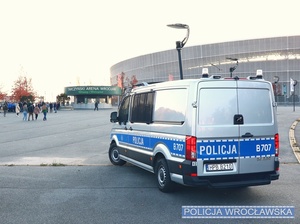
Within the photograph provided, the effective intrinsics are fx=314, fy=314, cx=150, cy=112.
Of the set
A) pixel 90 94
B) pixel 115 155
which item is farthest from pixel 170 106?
pixel 90 94

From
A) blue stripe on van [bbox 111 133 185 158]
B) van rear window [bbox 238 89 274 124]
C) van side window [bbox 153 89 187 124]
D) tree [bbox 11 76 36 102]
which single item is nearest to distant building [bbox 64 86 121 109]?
tree [bbox 11 76 36 102]

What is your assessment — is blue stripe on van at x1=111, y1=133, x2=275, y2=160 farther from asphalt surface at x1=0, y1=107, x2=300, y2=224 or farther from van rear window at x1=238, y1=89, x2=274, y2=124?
asphalt surface at x1=0, y1=107, x2=300, y2=224

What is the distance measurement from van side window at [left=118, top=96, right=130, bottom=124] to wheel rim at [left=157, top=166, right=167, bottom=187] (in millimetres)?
2167

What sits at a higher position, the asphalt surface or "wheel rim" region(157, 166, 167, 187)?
A: "wheel rim" region(157, 166, 167, 187)

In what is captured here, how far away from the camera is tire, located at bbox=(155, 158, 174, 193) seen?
615 centimetres

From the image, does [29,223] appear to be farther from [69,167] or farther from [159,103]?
[69,167]

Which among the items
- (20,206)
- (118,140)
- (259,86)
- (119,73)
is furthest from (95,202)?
(119,73)

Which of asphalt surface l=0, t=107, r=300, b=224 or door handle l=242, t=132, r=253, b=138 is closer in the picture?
asphalt surface l=0, t=107, r=300, b=224

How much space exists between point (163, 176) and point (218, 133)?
1542mm

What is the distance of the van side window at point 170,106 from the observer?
584cm

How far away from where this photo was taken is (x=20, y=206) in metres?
5.52

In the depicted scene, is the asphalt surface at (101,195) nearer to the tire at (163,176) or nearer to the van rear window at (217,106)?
the tire at (163,176)

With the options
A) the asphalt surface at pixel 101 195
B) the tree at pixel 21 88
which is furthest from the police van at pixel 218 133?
the tree at pixel 21 88

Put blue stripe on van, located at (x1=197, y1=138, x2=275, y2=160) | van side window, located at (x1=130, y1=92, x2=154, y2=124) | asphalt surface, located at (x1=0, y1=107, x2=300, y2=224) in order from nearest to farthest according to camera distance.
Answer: asphalt surface, located at (x1=0, y1=107, x2=300, y2=224) → blue stripe on van, located at (x1=197, y1=138, x2=275, y2=160) → van side window, located at (x1=130, y1=92, x2=154, y2=124)
